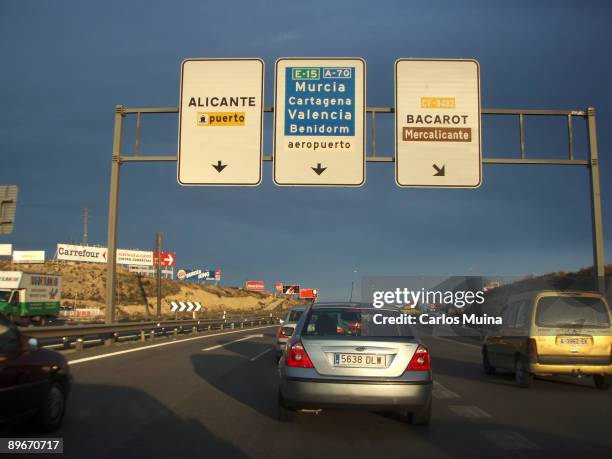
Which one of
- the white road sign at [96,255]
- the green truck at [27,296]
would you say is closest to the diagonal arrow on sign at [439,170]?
the green truck at [27,296]

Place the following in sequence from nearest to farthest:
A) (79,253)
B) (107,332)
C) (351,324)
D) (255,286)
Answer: (351,324)
(107,332)
(79,253)
(255,286)

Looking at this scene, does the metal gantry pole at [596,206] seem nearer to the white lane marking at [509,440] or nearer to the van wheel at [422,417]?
the white lane marking at [509,440]

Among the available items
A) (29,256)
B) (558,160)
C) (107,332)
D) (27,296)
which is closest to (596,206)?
(558,160)

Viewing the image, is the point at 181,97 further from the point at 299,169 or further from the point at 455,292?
the point at 455,292

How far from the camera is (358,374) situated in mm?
7426

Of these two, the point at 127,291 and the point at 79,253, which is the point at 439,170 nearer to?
the point at 127,291

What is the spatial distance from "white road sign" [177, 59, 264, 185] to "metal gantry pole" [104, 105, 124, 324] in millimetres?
3008

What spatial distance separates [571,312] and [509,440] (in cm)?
559

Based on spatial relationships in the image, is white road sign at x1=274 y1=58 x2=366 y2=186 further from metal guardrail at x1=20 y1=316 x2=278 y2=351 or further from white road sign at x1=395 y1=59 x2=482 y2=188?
metal guardrail at x1=20 y1=316 x2=278 y2=351

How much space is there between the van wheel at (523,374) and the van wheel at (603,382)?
1.29 m

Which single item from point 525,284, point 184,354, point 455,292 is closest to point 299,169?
point 184,354

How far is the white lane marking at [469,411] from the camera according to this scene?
8.92 m

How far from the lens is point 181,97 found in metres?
16.0

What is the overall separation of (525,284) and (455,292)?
47.3 ft
